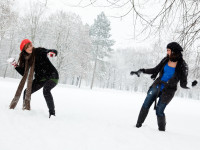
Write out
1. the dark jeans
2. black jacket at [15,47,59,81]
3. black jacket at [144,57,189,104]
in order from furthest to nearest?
black jacket at [15,47,59,81] < the dark jeans < black jacket at [144,57,189,104]

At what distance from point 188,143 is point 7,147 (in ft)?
8.15

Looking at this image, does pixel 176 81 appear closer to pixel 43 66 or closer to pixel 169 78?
pixel 169 78

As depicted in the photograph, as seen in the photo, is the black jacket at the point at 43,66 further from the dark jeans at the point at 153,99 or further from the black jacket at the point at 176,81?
the black jacket at the point at 176,81

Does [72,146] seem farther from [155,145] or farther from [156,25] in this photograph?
[156,25]

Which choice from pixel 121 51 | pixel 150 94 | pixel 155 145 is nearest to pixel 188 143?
pixel 155 145

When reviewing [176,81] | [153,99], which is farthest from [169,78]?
[153,99]

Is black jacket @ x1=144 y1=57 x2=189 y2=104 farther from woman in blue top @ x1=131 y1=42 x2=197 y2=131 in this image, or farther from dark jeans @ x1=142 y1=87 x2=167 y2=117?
dark jeans @ x1=142 y1=87 x2=167 y2=117

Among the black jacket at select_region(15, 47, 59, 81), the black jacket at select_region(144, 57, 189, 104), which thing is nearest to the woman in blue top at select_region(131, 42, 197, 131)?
the black jacket at select_region(144, 57, 189, 104)

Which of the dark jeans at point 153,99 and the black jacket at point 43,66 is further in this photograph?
the black jacket at point 43,66

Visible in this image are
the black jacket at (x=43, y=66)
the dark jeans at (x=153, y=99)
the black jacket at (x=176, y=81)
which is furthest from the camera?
the black jacket at (x=43, y=66)

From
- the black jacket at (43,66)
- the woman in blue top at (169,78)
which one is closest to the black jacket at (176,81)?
the woman in blue top at (169,78)

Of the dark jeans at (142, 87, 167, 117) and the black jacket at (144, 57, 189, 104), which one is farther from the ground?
the black jacket at (144, 57, 189, 104)

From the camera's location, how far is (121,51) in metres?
60.8

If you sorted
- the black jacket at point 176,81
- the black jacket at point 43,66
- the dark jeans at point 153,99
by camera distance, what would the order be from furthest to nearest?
the black jacket at point 43,66 → the dark jeans at point 153,99 → the black jacket at point 176,81
